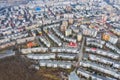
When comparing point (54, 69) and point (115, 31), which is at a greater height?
point (115, 31)

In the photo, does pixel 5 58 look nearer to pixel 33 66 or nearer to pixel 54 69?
pixel 33 66

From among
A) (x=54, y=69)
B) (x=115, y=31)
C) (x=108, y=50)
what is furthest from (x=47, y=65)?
(x=115, y=31)

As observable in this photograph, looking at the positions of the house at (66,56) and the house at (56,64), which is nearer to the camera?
the house at (56,64)

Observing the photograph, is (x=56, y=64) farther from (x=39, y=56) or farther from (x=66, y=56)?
(x=39, y=56)

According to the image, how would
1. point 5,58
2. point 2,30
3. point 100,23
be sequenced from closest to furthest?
point 5,58, point 2,30, point 100,23

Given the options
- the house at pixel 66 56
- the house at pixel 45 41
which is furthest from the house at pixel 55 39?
the house at pixel 66 56

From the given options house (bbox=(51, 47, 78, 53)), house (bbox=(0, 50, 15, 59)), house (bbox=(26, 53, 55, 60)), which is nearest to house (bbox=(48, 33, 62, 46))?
house (bbox=(51, 47, 78, 53))

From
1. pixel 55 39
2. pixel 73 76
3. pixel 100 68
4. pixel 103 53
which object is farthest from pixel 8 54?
pixel 103 53

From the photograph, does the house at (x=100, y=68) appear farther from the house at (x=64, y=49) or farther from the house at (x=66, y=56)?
the house at (x=64, y=49)

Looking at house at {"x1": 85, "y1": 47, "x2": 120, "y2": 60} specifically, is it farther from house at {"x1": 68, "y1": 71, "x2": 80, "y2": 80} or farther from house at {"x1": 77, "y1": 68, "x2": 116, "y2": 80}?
house at {"x1": 68, "y1": 71, "x2": 80, "y2": 80}

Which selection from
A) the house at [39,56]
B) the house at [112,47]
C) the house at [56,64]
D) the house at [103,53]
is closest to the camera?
the house at [56,64]

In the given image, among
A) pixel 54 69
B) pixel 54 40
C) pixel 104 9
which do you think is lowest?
pixel 54 69
